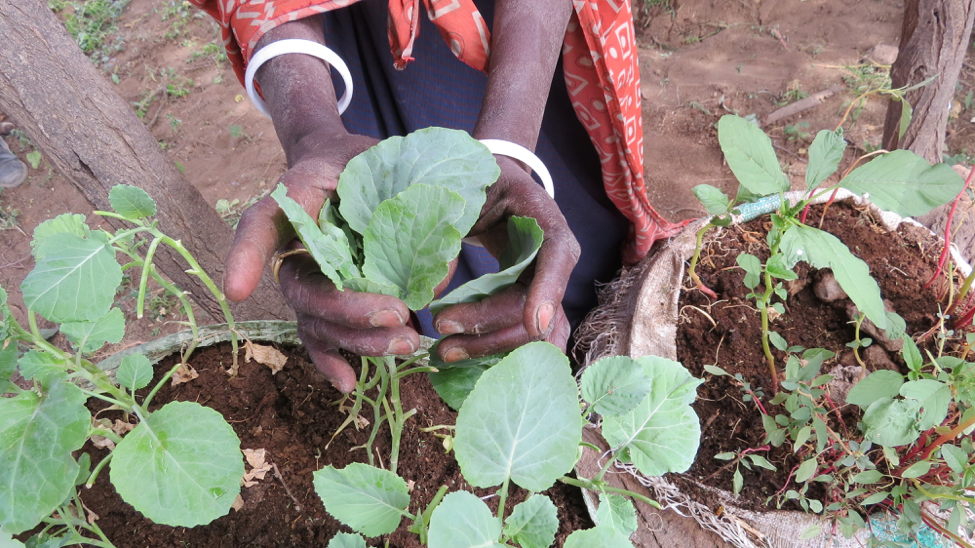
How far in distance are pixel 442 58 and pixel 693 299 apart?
0.87 meters

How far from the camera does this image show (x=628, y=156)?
133 cm

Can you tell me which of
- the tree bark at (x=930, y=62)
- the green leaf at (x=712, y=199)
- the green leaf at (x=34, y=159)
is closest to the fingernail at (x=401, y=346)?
the green leaf at (x=712, y=199)

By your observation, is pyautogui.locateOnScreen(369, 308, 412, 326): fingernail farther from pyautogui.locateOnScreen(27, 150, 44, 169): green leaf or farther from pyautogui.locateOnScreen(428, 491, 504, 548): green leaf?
pyautogui.locateOnScreen(27, 150, 44, 169): green leaf

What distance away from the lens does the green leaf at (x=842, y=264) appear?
788mm

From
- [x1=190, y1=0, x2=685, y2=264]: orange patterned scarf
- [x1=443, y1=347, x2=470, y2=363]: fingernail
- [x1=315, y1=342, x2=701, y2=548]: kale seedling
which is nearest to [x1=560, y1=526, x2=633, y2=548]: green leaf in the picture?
[x1=315, y1=342, x2=701, y2=548]: kale seedling

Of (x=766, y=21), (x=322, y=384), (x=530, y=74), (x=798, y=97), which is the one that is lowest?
(x=798, y=97)

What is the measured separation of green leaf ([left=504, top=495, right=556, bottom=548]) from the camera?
59 centimetres

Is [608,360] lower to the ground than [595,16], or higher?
lower

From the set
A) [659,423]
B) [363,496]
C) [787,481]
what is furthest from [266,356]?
[787,481]

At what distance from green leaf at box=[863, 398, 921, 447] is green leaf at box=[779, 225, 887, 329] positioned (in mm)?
138

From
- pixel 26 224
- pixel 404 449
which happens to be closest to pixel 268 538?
pixel 404 449

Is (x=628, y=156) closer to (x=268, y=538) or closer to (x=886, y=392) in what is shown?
(x=886, y=392)

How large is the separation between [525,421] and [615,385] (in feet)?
0.57

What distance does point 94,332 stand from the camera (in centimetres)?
80
